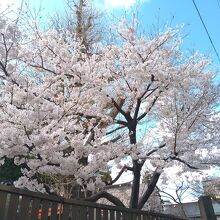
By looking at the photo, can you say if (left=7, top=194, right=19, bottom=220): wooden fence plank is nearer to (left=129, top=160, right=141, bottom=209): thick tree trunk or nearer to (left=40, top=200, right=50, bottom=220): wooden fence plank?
(left=40, top=200, right=50, bottom=220): wooden fence plank

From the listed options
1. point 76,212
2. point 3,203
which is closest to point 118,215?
point 76,212

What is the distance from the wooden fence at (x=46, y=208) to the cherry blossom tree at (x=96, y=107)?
3.68 ft

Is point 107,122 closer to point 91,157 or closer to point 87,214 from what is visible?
point 91,157

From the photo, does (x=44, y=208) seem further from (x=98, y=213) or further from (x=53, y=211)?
(x=98, y=213)

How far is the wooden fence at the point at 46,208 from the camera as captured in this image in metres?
3.34

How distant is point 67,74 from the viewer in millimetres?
7797

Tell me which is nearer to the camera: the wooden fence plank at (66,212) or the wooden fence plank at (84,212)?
the wooden fence plank at (66,212)

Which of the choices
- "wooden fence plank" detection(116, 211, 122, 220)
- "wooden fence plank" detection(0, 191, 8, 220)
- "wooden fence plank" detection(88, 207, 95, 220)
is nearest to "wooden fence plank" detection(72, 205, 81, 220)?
"wooden fence plank" detection(88, 207, 95, 220)

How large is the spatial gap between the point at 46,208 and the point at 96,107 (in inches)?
164

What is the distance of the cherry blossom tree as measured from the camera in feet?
18.4

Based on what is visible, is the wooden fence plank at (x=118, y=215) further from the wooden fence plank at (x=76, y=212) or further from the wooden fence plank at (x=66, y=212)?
the wooden fence plank at (x=66, y=212)

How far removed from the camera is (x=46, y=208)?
12.8 ft

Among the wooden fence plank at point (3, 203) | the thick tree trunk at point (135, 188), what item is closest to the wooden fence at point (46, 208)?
the wooden fence plank at point (3, 203)

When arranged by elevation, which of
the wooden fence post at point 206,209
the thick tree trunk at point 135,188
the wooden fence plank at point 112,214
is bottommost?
the wooden fence plank at point 112,214
